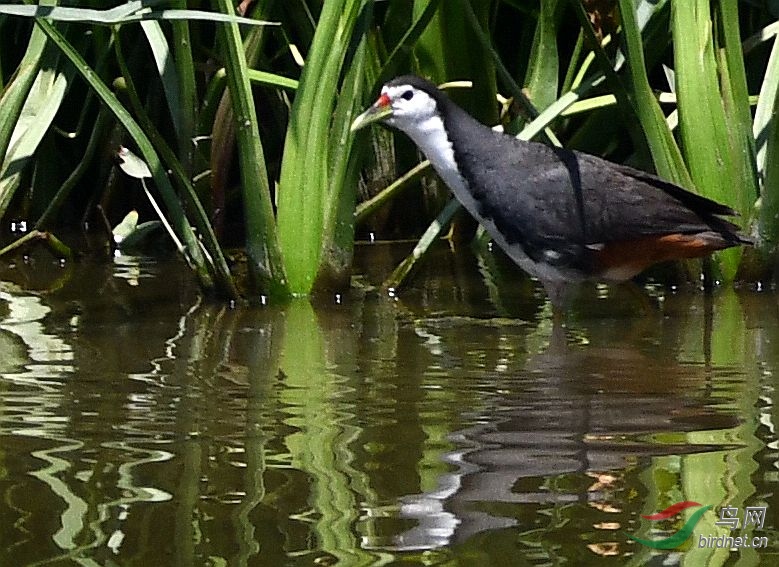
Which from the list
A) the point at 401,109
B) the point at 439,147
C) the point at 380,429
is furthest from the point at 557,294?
the point at 380,429

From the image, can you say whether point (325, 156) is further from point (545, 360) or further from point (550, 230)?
point (545, 360)

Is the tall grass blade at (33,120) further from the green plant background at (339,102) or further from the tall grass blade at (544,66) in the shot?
the tall grass blade at (544,66)

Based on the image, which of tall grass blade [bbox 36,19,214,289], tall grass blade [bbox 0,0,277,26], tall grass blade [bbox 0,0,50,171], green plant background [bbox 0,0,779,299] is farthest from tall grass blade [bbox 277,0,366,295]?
tall grass blade [bbox 0,0,50,171]

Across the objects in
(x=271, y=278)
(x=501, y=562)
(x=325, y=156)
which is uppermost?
(x=325, y=156)

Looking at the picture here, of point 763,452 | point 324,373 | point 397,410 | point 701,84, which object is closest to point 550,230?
A: point 701,84

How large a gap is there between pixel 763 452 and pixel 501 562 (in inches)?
29.6

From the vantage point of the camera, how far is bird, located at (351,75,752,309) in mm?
4438

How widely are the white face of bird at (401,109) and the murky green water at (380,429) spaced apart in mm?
541

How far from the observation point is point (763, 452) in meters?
2.69

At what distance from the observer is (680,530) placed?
7.45 feet

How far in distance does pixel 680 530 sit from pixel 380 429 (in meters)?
0.80

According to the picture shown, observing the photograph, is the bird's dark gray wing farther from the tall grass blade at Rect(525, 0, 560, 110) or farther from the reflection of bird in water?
the reflection of bird in water

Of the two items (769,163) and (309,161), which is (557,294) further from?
(309,161)

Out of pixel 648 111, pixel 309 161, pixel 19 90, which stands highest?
pixel 19 90
